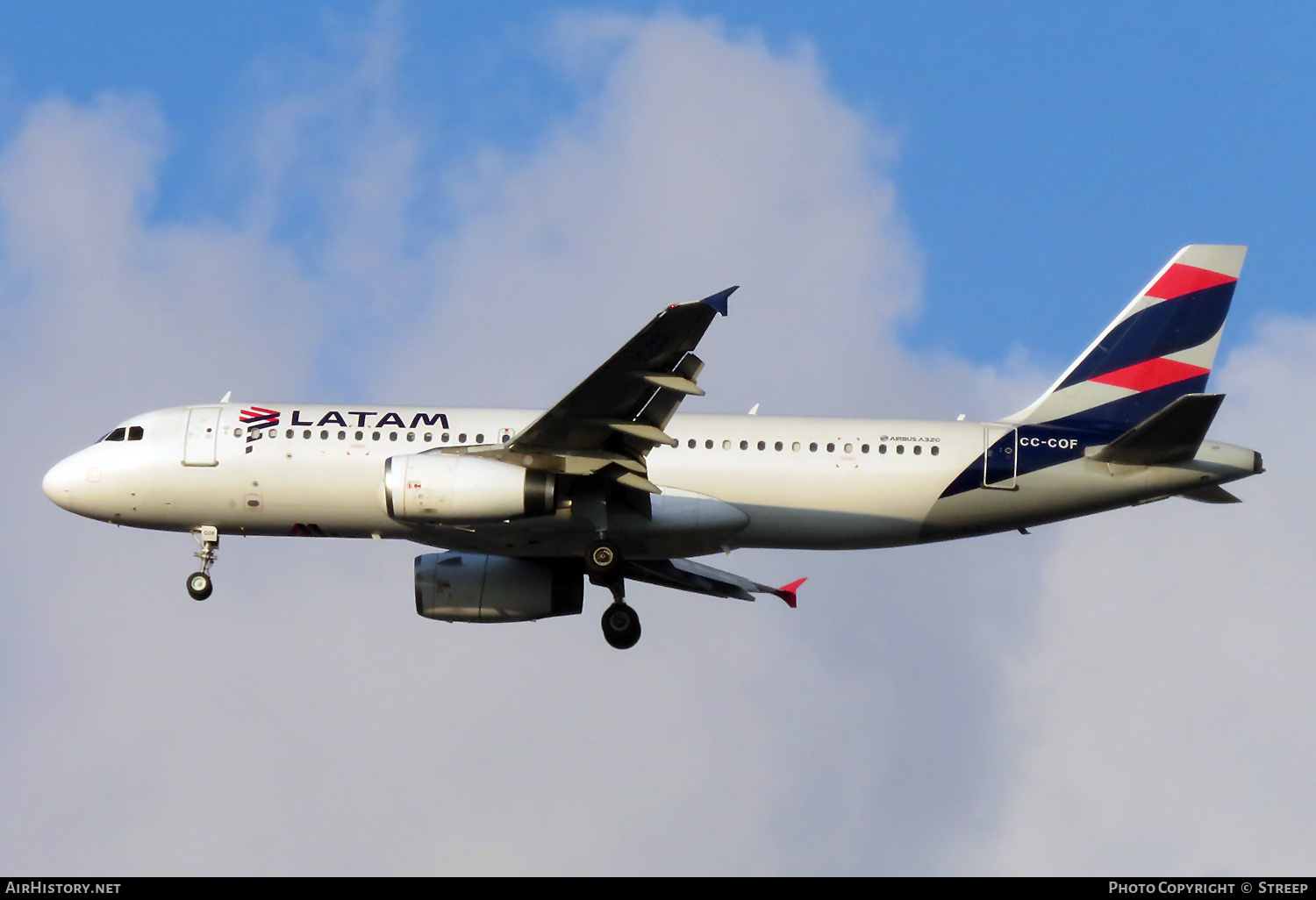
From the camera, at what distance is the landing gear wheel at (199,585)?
127 feet

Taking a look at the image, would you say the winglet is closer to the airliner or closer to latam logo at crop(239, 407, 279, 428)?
the airliner

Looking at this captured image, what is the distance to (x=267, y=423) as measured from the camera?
125ft

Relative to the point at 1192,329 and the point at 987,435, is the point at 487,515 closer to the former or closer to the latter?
the point at 987,435

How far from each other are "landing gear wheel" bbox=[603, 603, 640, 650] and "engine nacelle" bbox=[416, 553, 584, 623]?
2.76 meters

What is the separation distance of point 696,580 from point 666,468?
5.78m

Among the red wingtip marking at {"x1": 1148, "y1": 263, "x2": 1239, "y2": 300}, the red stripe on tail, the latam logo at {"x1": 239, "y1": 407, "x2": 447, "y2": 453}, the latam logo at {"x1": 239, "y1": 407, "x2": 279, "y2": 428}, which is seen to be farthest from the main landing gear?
the red wingtip marking at {"x1": 1148, "y1": 263, "x2": 1239, "y2": 300}

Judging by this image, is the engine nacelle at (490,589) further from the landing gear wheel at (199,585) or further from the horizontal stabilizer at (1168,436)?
the horizontal stabilizer at (1168,436)

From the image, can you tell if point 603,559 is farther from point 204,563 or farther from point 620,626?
point 204,563

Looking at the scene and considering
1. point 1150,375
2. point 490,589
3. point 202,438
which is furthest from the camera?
point 490,589

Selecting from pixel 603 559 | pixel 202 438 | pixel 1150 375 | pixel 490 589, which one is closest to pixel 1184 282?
pixel 1150 375

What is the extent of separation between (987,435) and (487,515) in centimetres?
1080

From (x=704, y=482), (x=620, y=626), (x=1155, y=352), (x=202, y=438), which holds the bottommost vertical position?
(x=620, y=626)

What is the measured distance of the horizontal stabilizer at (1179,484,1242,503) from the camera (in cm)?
3653

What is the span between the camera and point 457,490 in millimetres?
34562
